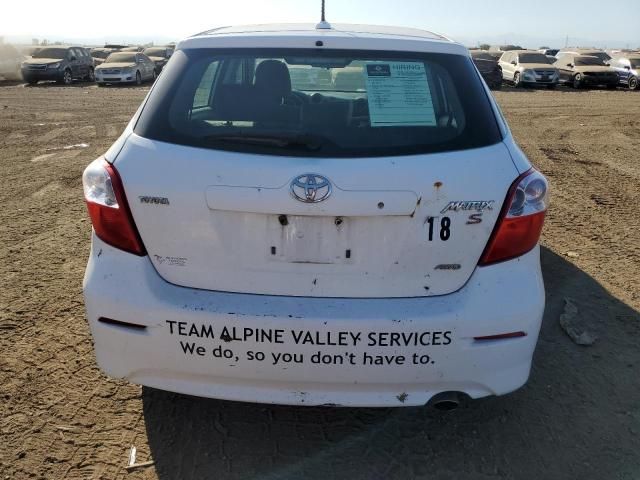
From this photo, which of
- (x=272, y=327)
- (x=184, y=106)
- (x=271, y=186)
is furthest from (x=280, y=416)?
(x=184, y=106)

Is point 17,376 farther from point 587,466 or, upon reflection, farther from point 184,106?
point 587,466

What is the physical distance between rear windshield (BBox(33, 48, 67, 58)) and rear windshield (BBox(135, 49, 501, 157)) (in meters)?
28.1

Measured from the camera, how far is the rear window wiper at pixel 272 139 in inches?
96.6

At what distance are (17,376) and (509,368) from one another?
2.53m

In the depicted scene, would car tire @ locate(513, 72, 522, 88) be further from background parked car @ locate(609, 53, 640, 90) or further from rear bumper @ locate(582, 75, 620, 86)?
background parked car @ locate(609, 53, 640, 90)

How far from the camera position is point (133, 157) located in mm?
2490

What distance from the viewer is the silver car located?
1011 inches

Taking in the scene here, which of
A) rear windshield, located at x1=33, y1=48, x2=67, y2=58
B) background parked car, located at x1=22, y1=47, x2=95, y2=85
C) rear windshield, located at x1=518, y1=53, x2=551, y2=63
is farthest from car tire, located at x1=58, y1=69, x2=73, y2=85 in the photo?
rear windshield, located at x1=518, y1=53, x2=551, y2=63

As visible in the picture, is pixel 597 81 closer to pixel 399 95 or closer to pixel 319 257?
pixel 399 95

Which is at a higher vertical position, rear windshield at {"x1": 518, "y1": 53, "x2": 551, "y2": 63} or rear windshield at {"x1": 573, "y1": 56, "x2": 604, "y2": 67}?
rear windshield at {"x1": 518, "y1": 53, "x2": 551, "y2": 63}

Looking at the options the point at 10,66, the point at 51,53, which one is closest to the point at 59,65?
the point at 51,53

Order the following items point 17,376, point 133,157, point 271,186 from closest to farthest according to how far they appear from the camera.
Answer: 1. point 271,186
2. point 133,157
3. point 17,376

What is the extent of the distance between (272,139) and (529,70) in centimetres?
2604

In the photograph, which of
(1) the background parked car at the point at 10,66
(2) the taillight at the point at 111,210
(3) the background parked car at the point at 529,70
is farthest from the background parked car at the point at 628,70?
(2) the taillight at the point at 111,210
